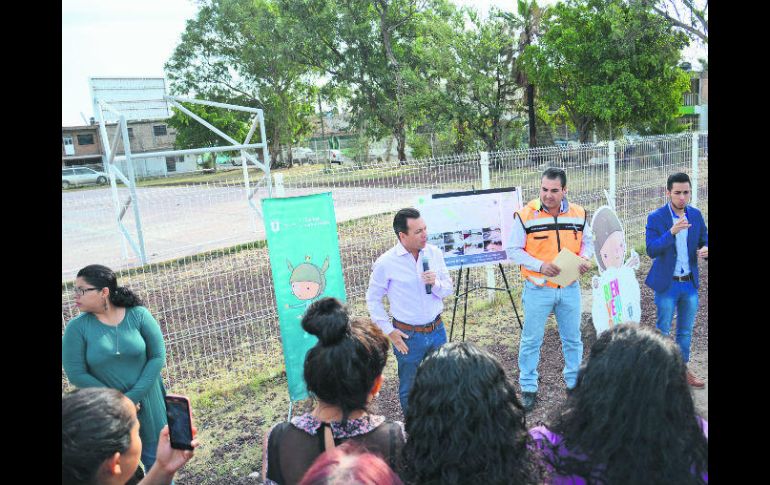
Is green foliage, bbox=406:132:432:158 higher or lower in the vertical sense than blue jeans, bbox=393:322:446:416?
higher

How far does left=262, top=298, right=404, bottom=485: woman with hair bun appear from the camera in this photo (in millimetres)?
1934

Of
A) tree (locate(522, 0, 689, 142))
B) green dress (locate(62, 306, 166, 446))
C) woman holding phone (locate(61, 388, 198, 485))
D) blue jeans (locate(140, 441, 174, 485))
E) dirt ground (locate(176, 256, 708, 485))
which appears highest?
tree (locate(522, 0, 689, 142))

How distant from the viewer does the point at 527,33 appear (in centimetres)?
2495

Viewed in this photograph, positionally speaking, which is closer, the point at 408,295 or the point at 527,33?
the point at 408,295

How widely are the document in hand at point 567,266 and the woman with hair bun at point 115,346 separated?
294 cm

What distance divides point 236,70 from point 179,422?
43.3 metres

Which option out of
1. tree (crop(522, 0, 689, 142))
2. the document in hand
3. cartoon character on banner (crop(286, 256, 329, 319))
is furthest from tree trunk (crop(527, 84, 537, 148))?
cartoon character on banner (crop(286, 256, 329, 319))

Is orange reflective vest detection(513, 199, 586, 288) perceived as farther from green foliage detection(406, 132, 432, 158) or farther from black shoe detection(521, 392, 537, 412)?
green foliage detection(406, 132, 432, 158)

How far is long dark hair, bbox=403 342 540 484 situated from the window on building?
55648 millimetres

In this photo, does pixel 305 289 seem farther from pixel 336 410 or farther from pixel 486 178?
pixel 486 178

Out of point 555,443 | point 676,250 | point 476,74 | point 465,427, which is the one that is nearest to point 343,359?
point 465,427

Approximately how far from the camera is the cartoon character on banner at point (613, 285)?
15.3ft

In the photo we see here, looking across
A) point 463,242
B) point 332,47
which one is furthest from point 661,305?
point 332,47

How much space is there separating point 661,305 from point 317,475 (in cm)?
406
